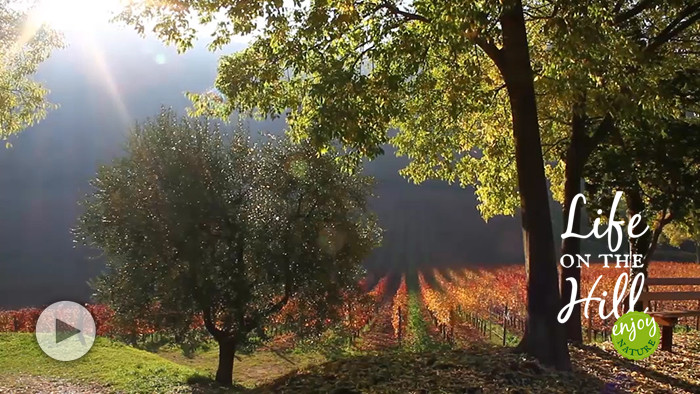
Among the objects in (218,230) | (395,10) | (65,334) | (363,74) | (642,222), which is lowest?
(65,334)

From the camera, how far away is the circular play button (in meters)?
21.1

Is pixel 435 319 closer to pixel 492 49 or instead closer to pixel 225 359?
pixel 225 359

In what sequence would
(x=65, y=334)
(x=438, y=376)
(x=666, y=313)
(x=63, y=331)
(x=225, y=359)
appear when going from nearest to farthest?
(x=438, y=376)
(x=666, y=313)
(x=225, y=359)
(x=65, y=334)
(x=63, y=331)

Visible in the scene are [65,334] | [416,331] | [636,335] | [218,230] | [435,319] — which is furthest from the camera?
[435,319]

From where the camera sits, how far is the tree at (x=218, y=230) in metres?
16.1

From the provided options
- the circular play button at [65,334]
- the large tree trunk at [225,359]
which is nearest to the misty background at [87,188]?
the circular play button at [65,334]

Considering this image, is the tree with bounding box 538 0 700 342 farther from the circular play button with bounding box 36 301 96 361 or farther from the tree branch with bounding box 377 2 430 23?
the circular play button with bounding box 36 301 96 361

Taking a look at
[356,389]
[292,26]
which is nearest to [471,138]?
[292,26]

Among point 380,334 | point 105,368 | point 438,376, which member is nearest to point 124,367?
point 105,368

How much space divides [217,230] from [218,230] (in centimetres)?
3

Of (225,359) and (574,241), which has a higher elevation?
(574,241)

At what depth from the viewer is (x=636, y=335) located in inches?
426

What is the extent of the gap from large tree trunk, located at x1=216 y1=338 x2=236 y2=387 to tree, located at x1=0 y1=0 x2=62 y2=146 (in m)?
8.78

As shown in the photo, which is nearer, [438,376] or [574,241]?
[438,376]
